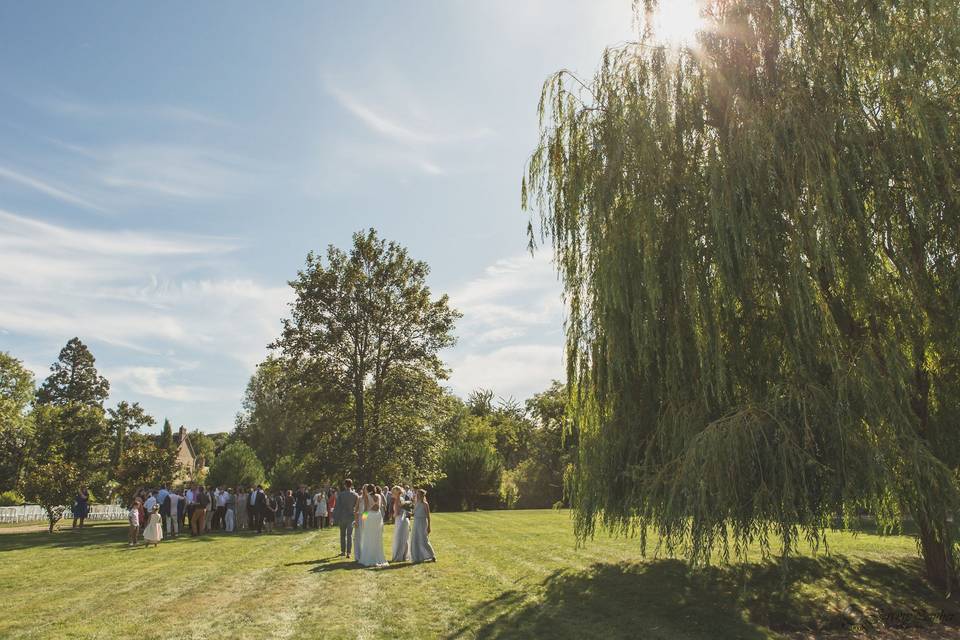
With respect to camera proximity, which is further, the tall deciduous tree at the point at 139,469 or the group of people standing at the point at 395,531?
the tall deciduous tree at the point at 139,469

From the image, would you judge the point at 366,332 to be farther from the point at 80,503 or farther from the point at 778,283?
the point at 778,283

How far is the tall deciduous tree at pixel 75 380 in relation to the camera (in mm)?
76812

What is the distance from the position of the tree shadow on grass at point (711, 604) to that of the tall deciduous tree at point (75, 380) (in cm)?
8128

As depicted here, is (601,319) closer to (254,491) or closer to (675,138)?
(675,138)

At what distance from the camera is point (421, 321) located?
34.0 metres

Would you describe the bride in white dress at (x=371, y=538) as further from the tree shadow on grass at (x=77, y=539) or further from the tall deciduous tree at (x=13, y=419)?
the tall deciduous tree at (x=13, y=419)

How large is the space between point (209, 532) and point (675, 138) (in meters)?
21.8

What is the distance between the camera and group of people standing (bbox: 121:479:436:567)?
14117 millimetres

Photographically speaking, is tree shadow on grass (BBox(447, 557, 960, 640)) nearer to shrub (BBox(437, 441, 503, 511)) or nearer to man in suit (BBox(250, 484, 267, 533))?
man in suit (BBox(250, 484, 267, 533))

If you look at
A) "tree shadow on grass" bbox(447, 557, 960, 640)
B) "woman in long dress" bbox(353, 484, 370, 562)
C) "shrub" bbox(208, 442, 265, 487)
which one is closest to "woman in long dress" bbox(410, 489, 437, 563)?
"woman in long dress" bbox(353, 484, 370, 562)

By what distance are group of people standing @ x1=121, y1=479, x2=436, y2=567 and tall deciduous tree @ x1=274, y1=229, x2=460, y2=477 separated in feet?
20.1

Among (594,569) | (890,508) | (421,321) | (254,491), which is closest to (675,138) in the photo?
(890,508)

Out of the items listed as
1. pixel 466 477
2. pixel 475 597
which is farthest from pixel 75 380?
pixel 475 597

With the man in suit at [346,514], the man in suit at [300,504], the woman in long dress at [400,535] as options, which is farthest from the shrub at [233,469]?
the woman in long dress at [400,535]
